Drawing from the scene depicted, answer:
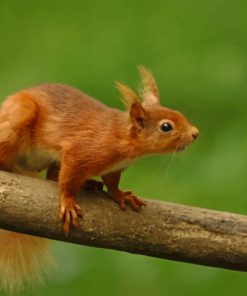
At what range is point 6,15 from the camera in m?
4.07

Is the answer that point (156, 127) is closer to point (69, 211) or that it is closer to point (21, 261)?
point (69, 211)

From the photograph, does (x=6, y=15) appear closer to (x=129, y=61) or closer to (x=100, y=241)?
(x=129, y=61)

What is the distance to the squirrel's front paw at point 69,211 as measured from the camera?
2.47 metres

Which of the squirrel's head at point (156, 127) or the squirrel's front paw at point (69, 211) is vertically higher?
the squirrel's head at point (156, 127)

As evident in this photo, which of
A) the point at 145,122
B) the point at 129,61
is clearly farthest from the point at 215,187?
the point at 145,122

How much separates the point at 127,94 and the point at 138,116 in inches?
2.5

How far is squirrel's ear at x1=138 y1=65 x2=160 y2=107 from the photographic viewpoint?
2.63 m

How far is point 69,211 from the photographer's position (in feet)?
8.18

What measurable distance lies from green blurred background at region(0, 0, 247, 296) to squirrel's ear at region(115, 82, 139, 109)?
73 cm

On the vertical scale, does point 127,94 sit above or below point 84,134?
above

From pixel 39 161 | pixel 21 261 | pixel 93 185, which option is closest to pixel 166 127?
pixel 93 185

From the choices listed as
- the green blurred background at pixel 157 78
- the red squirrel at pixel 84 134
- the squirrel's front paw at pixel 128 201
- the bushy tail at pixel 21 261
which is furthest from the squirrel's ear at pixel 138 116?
the green blurred background at pixel 157 78

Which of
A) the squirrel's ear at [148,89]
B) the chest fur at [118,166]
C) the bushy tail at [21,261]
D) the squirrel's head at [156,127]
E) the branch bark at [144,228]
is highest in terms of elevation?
the squirrel's ear at [148,89]

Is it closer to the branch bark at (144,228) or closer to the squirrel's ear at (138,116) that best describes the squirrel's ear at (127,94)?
the squirrel's ear at (138,116)
